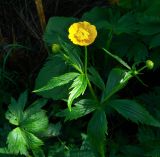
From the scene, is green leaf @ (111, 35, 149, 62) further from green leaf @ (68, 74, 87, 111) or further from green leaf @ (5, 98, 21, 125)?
green leaf @ (5, 98, 21, 125)

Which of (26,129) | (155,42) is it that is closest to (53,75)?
(26,129)

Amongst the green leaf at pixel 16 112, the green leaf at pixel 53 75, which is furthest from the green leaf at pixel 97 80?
the green leaf at pixel 16 112

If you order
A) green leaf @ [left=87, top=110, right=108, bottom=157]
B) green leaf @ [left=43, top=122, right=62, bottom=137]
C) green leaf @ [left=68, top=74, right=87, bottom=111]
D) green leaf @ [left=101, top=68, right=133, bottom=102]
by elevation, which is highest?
green leaf @ [left=68, top=74, right=87, bottom=111]

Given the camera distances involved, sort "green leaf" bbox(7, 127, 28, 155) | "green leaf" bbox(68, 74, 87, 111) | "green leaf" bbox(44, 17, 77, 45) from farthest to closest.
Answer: "green leaf" bbox(44, 17, 77, 45)
"green leaf" bbox(7, 127, 28, 155)
"green leaf" bbox(68, 74, 87, 111)

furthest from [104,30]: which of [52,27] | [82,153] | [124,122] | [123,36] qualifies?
[82,153]

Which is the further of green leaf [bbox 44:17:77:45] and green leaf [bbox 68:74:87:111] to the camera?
green leaf [bbox 44:17:77:45]

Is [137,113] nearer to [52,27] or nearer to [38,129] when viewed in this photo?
[38,129]

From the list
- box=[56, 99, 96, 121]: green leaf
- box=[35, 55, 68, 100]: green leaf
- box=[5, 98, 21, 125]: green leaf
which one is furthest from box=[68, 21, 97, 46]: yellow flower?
box=[5, 98, 21, 125]: green leaf
